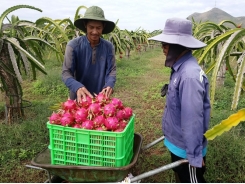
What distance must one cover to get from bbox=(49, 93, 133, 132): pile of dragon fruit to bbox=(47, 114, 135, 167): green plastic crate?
0.05m

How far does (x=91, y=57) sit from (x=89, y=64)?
79 millimetres

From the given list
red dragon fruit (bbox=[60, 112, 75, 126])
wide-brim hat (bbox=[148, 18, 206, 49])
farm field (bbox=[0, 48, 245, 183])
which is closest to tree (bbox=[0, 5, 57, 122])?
farm field (bbox=[0, 48, 245, 183])

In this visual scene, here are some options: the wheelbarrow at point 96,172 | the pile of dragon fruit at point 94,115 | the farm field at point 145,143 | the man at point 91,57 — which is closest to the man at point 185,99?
the wheelbarrow at point 96,172

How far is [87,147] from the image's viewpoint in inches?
65.8

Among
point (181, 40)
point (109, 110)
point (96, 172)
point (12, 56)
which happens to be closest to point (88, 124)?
point (109, 110)

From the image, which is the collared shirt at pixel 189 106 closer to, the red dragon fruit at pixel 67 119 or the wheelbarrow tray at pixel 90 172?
the wheelbarrow tray at pixel 90 172

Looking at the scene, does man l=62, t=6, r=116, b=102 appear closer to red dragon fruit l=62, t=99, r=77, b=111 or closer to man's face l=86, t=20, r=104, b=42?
man's face l=86, t=20, r=104, b=42

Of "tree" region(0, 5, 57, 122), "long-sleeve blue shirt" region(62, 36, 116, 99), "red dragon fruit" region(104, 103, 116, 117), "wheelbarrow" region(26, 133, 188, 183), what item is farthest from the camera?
"tree" region(0, 5, 57, 122)

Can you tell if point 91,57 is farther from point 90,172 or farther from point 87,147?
point 90,172

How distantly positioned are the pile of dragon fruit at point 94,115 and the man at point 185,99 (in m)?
0.37

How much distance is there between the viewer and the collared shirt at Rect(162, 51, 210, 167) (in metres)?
1.62

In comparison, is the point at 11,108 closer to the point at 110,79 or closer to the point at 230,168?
the point at 110,79

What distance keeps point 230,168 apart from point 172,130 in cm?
127

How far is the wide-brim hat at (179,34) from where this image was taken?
1685 mm
